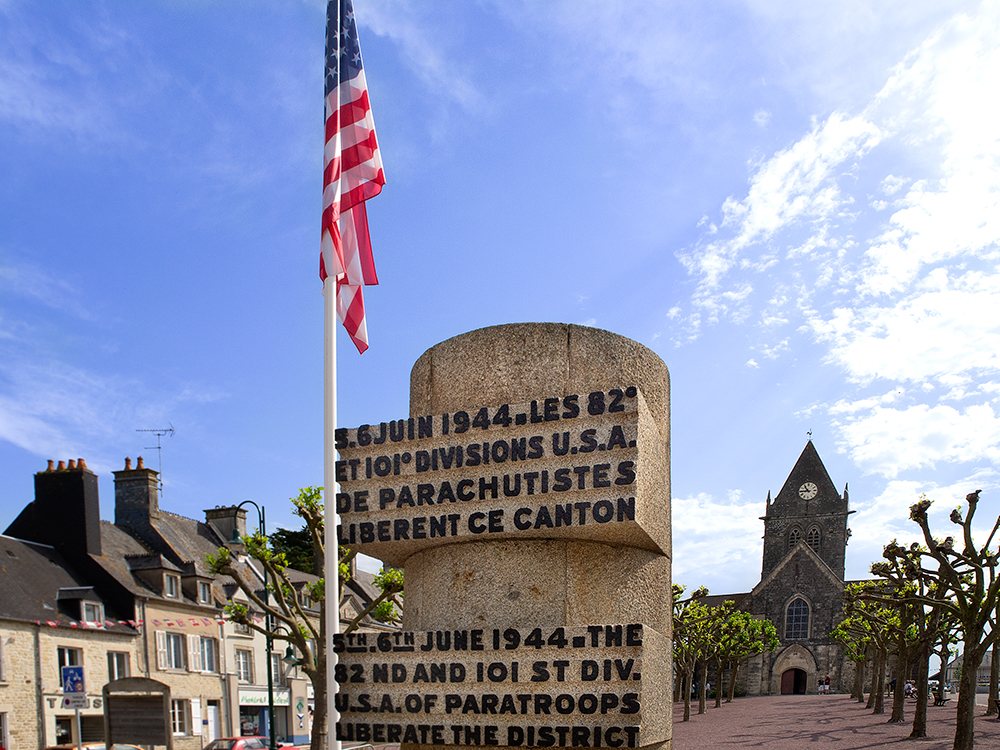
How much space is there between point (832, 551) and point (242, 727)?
6790 centimetres

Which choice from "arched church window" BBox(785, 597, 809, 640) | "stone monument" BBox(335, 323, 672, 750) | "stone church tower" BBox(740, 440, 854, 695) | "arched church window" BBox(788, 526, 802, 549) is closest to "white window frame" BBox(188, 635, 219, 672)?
"stone monument" BBox(335, 323, 672, 750)

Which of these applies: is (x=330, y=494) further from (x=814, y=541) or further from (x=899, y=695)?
(x=814, y=541)

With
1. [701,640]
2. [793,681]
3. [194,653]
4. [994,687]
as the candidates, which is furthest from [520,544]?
[793,681]

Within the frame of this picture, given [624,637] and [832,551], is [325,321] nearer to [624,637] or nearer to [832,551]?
[624,637]

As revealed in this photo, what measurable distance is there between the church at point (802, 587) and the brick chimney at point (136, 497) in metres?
54.4

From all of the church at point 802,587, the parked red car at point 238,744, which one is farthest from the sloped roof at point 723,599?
the parked red car at point 238,744

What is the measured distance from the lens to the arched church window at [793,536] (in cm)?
9175

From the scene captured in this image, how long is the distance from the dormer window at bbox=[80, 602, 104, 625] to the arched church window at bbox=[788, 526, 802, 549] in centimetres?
7531

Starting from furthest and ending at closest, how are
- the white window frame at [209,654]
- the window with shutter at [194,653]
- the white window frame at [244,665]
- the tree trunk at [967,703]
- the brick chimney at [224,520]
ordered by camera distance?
the brick chimney at [224,520] < the white window frame at [244,665] < the white window frame at [209,654] < the window with shutter at [194,653] < the tree trunk at [967,703]

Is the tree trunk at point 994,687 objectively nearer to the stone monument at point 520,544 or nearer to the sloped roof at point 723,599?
the stone monument at point 520,544

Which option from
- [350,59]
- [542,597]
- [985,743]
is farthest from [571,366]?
[985,743]

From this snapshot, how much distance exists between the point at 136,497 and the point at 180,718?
388 inches

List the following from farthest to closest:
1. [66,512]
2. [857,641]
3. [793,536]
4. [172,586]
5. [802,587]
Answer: [793,536] < [802,587] < [857,641] < [172,586] < [66,512]

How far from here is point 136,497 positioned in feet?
126
